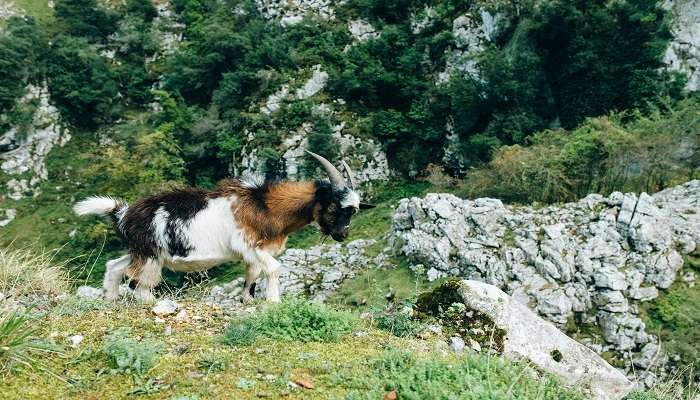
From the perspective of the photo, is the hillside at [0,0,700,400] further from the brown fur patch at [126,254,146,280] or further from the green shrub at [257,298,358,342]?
the brown fur patch at [126,254,146,280]

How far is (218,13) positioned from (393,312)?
1263 inches

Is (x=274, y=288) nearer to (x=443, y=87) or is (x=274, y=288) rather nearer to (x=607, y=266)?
(x=607, y=266)

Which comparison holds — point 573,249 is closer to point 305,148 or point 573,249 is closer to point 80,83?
point 305,148

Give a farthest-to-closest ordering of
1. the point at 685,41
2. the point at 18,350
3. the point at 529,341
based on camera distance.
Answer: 1. the point at 685,41
2. the point at 529,341
3. the point at 18,350

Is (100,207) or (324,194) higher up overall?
(324,194)

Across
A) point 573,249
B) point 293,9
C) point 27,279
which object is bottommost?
point 573,249

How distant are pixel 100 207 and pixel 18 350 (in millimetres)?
3043

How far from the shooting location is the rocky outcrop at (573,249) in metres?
13.0

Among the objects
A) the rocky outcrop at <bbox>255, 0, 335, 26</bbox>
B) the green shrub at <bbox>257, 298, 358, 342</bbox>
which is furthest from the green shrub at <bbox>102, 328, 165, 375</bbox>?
the rocky outcrop at <bbox>255, 0, 335, 26</bbox>

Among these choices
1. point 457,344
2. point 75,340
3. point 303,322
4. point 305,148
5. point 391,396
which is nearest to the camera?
point 391,396

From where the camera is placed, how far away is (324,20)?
1256 inches

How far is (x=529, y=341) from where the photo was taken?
4969mm

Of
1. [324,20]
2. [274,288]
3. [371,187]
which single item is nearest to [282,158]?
[371,187]

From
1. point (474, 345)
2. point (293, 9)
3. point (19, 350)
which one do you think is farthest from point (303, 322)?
point (293, 9)
